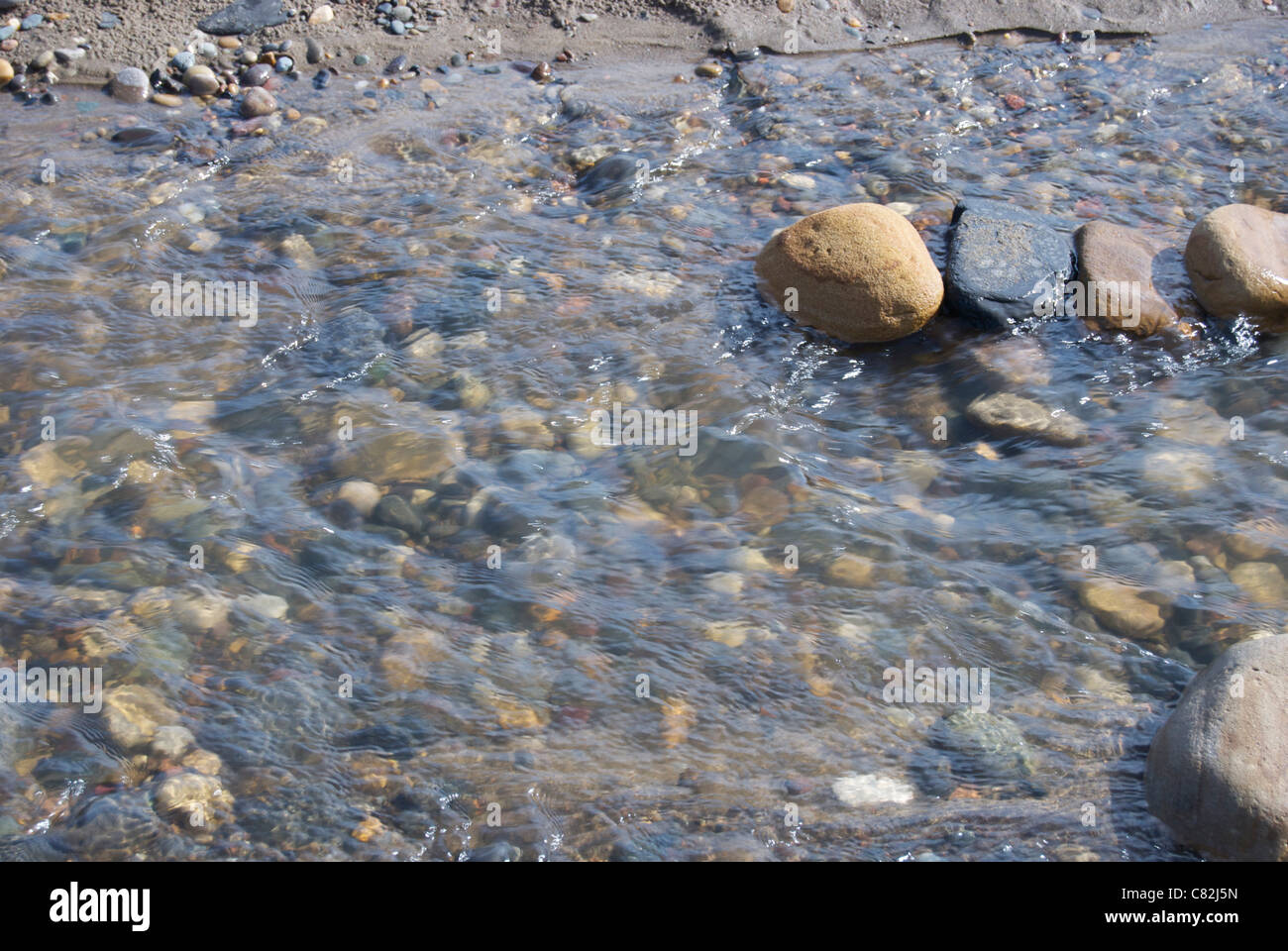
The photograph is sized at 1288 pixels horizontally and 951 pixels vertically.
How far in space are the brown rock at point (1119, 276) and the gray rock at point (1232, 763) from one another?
2385mm

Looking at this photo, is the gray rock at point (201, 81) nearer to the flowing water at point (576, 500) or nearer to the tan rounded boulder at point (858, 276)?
the flowing water at point (576, 500)

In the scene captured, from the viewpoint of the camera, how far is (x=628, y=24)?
8.02m

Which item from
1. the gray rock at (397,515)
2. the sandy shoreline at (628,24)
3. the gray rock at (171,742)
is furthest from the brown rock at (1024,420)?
the sandy shoreline at (628,24)

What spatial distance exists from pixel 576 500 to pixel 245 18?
17.7 ft

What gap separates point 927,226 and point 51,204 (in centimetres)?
513

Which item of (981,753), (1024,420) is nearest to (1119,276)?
(1024,420)

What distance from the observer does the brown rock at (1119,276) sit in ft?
17.4

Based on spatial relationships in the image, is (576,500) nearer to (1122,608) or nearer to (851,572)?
(851,572)

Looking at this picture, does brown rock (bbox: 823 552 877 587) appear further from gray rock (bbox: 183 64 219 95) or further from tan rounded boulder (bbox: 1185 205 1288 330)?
gray rock (bbox: 183 64 219 95)

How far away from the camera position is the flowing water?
3342 mm

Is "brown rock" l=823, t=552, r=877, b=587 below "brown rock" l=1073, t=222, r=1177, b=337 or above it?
below

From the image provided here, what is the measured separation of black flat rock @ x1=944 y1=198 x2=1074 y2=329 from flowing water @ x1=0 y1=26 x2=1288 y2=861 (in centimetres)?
16

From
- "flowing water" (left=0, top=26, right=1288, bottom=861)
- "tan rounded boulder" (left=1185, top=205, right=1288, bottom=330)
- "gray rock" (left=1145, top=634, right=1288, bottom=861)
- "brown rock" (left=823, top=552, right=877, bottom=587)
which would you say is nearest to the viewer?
"gray rock" (left=1145, top=634, right=1288, bottom=861)

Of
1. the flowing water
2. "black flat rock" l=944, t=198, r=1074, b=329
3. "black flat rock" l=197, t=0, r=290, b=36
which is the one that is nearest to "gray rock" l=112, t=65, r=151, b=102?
the flowing water
